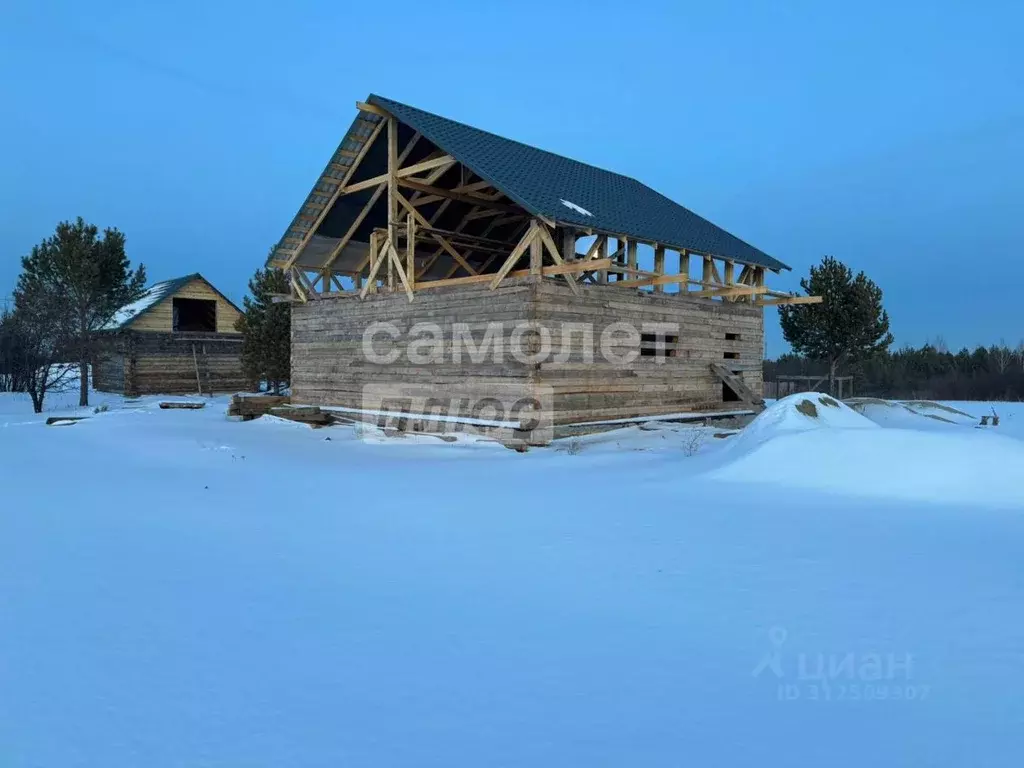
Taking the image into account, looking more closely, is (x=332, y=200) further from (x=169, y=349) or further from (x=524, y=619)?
(x=169, y=349)

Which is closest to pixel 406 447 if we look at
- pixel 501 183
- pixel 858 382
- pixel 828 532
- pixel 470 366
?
pixel 470 366

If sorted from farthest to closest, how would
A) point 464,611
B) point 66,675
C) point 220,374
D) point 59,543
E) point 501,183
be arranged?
point 220,374, point 501,183, point 59,543, point 464,611, point 66,675

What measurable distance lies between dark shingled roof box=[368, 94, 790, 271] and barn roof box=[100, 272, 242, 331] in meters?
18.8

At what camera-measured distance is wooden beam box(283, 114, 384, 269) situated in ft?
51.6

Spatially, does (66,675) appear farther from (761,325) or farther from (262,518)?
(761,325)

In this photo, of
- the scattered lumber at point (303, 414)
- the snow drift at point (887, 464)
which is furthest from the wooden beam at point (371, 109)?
the snow drift at point (887, 464)

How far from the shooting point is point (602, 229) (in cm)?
1286

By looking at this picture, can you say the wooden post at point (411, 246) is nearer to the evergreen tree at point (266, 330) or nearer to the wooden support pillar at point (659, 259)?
the wooden support pillar at point (659, 259)

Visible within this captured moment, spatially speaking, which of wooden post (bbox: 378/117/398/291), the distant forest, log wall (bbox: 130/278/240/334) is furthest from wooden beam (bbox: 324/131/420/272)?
the distant forest

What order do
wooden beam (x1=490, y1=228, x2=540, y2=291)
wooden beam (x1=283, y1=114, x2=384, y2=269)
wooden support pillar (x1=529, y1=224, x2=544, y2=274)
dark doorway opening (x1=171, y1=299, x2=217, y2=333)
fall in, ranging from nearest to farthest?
wooden beam (x1=490, y1=228, x2=540, y2=291) → wooden support pillar (x1=529, y1=224, x2=544, y2=274) → wooden beam (x1=283, y1=114, x2=384, y2=269) → dark doorway opening (x1=171, y1=299, x2=217, y2=333)

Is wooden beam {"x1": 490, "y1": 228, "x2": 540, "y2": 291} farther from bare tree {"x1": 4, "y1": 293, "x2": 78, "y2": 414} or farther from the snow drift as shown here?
bare tree {"x1": 4, "y1": 293, "x2": 78, "y2": 414}

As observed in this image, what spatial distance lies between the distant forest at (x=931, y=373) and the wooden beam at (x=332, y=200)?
928 inches

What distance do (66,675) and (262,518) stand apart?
349 cm

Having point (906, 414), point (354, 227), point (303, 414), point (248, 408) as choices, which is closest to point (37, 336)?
point (248, 408)
